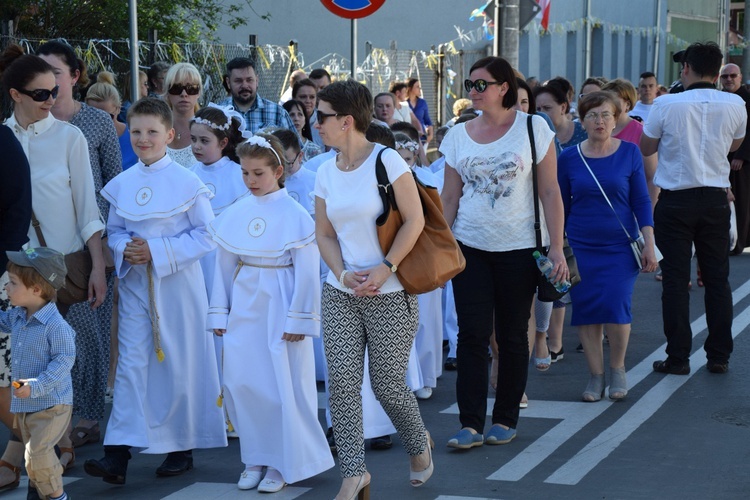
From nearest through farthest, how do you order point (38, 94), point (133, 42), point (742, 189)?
point (38, 94), point (133, 42), point (742, 189)

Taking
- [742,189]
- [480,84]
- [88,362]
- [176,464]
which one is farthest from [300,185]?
[742,189]

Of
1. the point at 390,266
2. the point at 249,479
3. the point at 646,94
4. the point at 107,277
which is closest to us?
the point at 390,266

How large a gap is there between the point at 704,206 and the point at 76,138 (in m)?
4.35

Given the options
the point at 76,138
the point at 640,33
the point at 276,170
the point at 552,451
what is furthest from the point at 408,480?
the point at 640,33

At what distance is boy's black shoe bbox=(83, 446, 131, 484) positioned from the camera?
618cm

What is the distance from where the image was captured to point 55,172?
21.2ft

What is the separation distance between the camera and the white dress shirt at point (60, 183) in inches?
254

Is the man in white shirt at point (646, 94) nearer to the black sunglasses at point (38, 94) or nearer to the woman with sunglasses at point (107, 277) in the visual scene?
the woman with sunglasses at point (107, 277)

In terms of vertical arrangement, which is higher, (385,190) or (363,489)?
(385,190)

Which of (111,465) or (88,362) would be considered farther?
(88,362)

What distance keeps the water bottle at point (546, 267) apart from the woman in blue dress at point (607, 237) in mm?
1357

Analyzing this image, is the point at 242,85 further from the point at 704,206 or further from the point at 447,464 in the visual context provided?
the point at 447,464

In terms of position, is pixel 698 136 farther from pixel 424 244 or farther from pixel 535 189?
pixel 424 244

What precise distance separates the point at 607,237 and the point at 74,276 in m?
3.40
